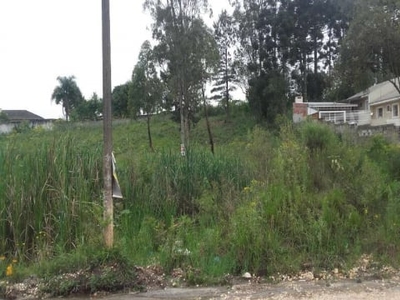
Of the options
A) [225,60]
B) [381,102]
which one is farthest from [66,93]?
[381,102]

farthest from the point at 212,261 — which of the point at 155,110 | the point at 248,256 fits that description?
the point at 155,110

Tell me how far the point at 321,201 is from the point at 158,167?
2.99m

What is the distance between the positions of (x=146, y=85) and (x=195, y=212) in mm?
29242

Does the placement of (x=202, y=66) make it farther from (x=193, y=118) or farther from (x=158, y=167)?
(x=158, y=167)

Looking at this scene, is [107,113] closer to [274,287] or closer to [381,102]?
[274,287]

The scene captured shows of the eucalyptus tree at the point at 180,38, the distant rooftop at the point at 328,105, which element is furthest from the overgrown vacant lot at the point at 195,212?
the distant rooftop at the point at 328,105

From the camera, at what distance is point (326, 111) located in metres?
35.7

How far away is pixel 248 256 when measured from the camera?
505 cm

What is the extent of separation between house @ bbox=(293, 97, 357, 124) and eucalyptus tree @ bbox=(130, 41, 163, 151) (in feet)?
38.3

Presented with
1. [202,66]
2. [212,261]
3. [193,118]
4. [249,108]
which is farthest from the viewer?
[249,108]

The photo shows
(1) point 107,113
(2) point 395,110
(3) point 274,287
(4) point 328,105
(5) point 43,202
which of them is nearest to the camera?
(3) point 274,287

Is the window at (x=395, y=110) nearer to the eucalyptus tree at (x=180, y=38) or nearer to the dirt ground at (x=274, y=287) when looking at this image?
the eucalyptus tree at (x=180, y=38)

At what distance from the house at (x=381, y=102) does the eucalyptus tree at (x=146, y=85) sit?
1853 cm

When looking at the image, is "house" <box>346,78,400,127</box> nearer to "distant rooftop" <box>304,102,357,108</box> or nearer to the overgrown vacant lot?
"distant rooftop" <box>304,102,357,108</box>
